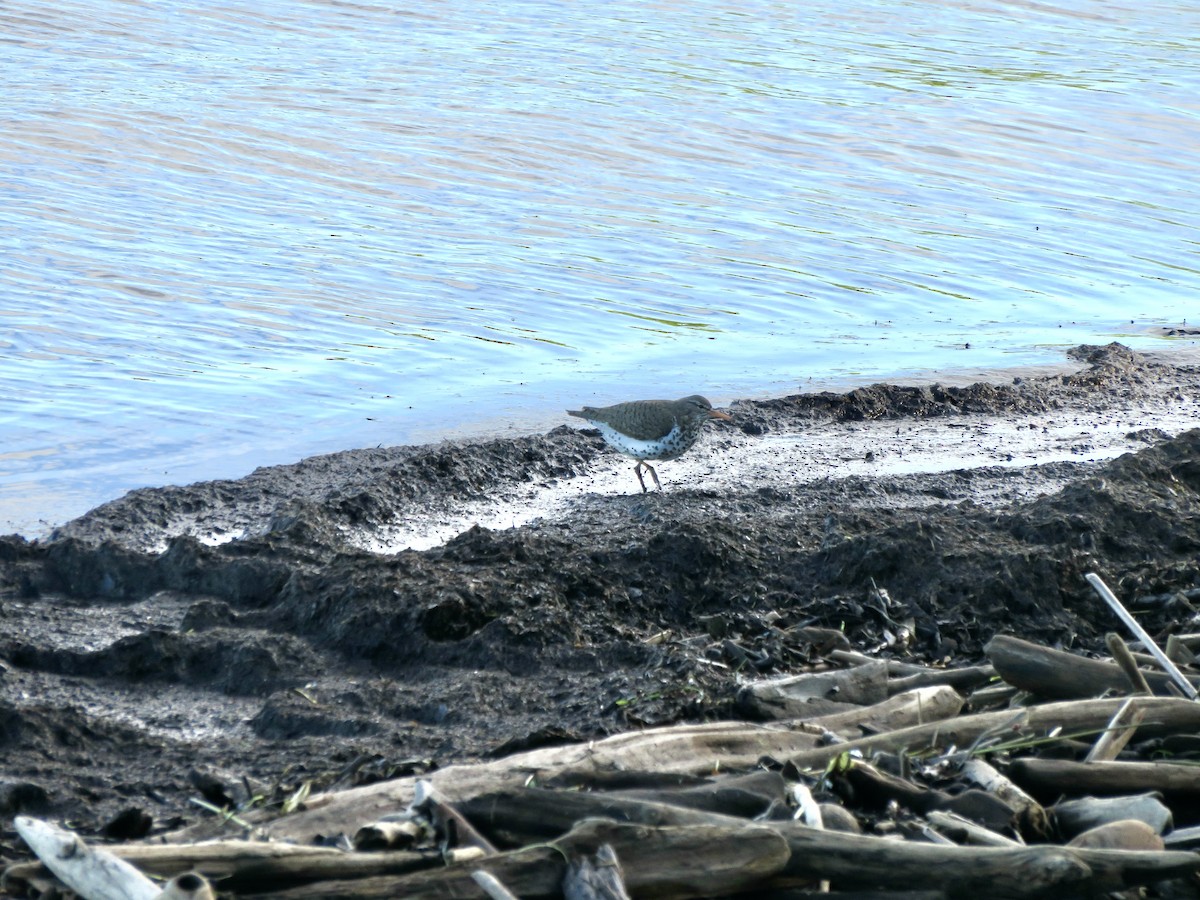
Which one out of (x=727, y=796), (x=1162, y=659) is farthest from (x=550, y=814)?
(x=1162, y=659)

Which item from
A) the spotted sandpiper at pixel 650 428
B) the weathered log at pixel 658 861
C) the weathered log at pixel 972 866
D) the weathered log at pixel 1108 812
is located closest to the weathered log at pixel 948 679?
the weathered log at pixel 1108 812

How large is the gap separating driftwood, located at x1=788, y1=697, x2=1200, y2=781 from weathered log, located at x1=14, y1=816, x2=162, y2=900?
5.94ft

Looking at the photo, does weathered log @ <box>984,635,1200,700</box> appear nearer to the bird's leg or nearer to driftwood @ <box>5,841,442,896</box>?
driftwood @ <box>5,841,442,896</box>

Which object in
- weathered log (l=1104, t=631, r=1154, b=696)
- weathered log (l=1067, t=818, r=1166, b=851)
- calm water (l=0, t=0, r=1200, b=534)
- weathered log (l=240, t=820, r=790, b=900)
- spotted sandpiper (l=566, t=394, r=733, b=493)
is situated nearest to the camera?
weathered log (l=240, t=820, r=790, b=900)

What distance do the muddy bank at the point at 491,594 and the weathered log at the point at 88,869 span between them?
0.72 metres

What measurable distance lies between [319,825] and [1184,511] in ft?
15.2

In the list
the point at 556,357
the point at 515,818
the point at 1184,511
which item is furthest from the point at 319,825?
the point at 556,357

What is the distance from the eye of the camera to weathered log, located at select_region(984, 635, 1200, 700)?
13.5ft

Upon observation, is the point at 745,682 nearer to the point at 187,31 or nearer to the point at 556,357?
the point at 556,357

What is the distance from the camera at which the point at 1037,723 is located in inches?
153

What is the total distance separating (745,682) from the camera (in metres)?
4.53

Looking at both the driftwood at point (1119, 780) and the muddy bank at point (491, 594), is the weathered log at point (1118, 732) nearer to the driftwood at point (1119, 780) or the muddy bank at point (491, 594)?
the driftwood at point (1119, 780)

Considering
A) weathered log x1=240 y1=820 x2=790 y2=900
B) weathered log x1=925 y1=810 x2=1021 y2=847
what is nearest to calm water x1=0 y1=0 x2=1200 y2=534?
weathered log x1=240 y1=820 x2=790 y2=900

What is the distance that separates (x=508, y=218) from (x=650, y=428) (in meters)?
5.96
